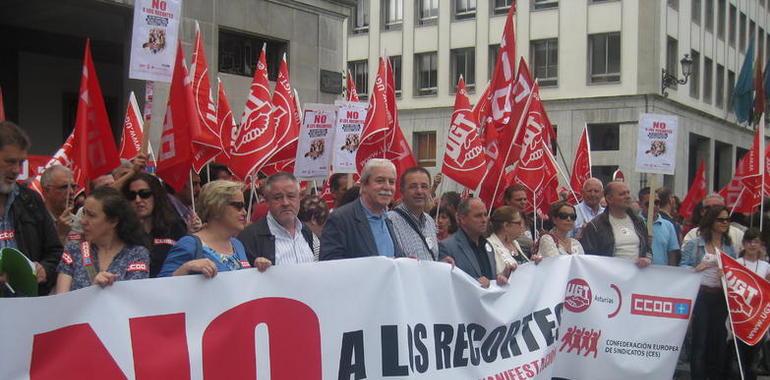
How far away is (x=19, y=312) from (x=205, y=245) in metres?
1.00

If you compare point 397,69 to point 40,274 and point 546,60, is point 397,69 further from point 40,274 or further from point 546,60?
point 40,274

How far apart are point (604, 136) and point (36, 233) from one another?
30.9 m

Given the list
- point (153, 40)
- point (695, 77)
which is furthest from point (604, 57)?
point (153, 40)

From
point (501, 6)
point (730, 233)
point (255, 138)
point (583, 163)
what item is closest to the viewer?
point (730, 233)

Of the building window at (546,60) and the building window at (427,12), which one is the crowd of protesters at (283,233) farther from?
the building window at (427,12)

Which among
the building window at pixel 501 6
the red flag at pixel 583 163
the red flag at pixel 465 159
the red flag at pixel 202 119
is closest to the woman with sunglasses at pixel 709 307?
the red flag at pixel 465 159

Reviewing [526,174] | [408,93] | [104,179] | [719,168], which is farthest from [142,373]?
[719,168]

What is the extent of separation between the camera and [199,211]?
4.47 m

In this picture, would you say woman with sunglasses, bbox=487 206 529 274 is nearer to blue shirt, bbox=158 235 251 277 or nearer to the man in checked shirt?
the man in checked shirt

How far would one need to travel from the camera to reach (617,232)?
751 centimetres

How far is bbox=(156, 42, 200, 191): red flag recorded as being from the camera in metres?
6.84

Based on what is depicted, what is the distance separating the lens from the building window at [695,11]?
118 feet

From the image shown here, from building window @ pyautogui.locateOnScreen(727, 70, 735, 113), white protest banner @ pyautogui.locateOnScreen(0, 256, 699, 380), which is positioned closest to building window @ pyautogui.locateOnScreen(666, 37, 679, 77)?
building window @ pyautogui.locateOnScreen(727, 70, 735, 113)

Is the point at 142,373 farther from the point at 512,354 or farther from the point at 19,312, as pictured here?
the point at 512,354
